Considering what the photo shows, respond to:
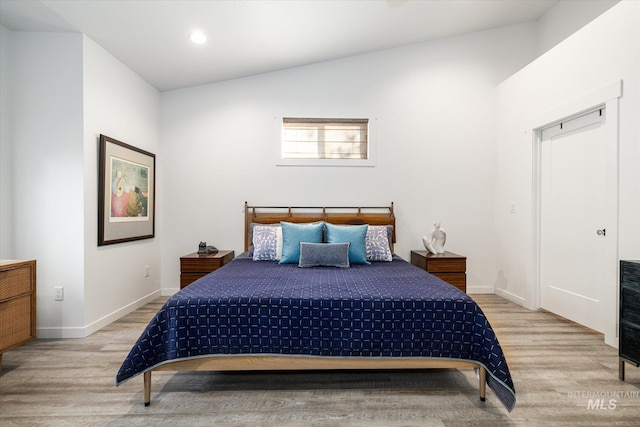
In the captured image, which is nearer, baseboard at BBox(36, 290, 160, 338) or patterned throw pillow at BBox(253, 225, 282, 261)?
baseboard at BBox(36, 290, 160, 338)

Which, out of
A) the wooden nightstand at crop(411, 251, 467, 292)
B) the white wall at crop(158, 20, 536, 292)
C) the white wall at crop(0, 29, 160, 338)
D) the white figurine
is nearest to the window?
the white wall at crop(158, 20, 536, 292)

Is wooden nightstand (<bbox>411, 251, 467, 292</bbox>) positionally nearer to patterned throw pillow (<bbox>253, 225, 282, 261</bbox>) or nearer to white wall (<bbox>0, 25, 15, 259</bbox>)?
patterned throw pillow (<bbox>253, 225, 282, 261</bbox>)

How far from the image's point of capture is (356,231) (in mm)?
3531

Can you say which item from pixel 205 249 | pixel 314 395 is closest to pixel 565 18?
pixel 314 395

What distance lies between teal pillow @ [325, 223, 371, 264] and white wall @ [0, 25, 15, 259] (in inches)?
111

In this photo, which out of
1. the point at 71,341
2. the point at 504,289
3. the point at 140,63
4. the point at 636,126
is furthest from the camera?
the point at 504,289

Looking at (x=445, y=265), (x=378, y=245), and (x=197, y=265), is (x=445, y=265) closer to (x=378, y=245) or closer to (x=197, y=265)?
(x=378, y=245)

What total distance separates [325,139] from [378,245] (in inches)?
64.3

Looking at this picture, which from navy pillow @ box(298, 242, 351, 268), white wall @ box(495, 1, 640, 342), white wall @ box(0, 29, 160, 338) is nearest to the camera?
white wall @ box(495, 1, 640, 342)

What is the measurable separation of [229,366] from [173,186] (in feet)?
9.79

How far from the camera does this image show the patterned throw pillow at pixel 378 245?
11.8 ft

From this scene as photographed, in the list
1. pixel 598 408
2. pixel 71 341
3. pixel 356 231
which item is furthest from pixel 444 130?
pixel 71 341

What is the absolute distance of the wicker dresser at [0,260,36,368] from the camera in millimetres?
2305

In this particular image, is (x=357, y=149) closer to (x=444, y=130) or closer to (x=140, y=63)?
(x=444, y=130)
